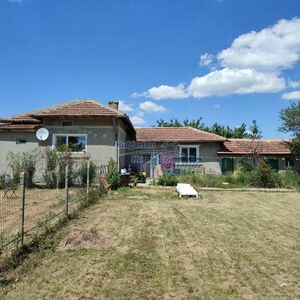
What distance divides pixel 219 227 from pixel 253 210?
3.87m

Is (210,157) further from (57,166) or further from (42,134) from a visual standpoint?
(42,134)

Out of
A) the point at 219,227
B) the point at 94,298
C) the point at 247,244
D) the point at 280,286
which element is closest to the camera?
the point at 94,298

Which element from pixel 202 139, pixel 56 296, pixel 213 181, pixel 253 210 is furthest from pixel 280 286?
pixel 202 139

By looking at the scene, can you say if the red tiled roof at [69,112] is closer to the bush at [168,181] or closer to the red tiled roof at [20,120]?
the red tiled roof at [20,120]

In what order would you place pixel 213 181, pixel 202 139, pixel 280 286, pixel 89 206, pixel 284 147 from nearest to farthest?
pixel 280 286
pixel 89 206
pixel 213 181
pixel 202 139
pixel 284 147

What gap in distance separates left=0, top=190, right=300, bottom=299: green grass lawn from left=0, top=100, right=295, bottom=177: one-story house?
990 centimetres

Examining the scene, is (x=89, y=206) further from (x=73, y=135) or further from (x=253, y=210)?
(x=73, y=135)

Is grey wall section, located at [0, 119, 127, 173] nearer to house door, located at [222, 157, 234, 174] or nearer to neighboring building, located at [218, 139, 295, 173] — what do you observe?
neighboring building, located at [218, 139, 295, 173]

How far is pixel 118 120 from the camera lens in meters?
22.1

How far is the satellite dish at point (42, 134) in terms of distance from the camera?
21.3 m

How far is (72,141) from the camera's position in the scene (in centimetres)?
2195

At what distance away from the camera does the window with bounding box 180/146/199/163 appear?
1112 inches

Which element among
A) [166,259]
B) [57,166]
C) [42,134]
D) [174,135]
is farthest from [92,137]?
[166,259]

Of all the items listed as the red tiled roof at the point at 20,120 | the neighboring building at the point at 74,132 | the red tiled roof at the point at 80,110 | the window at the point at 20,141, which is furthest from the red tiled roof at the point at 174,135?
the window at the point at 20,141
